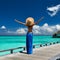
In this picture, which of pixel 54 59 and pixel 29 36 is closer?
pixel 54 59

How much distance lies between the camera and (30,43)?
15.7 metres

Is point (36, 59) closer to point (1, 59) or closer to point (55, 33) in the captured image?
point (1, 59)

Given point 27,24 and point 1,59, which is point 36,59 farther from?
point 27,24

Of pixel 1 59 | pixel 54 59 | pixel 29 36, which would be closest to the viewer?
pixel 54 59

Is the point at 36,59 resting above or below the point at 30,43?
below

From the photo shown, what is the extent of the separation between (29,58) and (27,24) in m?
2.84

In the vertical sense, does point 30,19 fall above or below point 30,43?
above

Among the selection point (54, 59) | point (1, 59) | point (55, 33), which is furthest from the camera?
point (55, 33)

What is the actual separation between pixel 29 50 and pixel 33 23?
76.1 inches

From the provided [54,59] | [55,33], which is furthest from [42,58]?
[55,33]

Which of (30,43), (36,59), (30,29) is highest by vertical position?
(30,29)

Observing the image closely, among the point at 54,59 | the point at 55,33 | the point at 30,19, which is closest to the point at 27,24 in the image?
the point at 30,19

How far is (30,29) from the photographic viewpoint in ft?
52.0

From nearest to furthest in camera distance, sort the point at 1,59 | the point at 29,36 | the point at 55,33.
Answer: the point at 1,59, the point at 29,36, the point at 55,33
